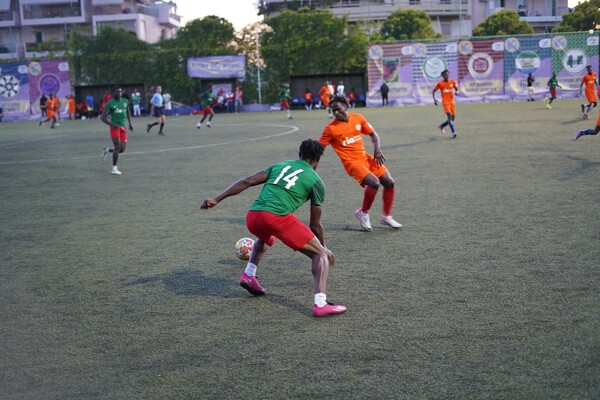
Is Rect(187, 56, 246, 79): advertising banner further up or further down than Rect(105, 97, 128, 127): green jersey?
further up

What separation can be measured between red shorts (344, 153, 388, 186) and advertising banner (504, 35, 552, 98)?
41.0 metres

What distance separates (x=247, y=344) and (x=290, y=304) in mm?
1093

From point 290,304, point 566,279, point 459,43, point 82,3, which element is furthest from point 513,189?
point 82,3

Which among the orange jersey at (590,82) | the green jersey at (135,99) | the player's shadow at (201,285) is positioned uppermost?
the green jersey at (135,99)

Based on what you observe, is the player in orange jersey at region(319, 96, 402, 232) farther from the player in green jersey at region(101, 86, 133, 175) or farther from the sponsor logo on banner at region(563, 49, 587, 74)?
the sponsor logo on banner at region(563, 49, 587, 74)

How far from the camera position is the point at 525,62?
47.5 meters

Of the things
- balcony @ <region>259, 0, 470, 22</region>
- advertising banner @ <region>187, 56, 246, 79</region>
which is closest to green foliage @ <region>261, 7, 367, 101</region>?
advertising banner @ <region>187, 56, 246, 79</region>

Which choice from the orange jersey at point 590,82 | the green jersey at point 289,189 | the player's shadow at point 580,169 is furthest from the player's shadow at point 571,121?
the green jersey at point 289,189

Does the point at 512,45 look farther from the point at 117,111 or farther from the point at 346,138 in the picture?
the point at 346,138

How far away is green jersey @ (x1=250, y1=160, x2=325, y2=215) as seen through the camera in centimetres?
596

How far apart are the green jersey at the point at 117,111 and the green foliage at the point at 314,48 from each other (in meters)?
39.6

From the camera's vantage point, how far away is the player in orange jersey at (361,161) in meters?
9.38

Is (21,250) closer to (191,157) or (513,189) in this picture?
(513,189)

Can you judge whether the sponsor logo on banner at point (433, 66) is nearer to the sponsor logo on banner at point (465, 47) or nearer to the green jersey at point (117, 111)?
the sponsor logo on banner at point (465, 47)
